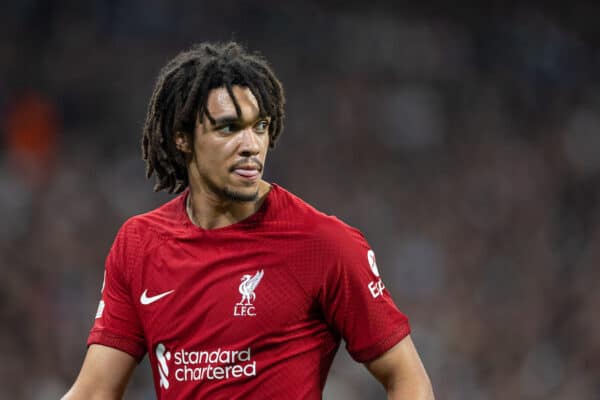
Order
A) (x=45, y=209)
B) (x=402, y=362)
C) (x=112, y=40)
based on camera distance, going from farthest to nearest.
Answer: (x=112, y=40)
(x=45, y=209)
(x=402, y=362)

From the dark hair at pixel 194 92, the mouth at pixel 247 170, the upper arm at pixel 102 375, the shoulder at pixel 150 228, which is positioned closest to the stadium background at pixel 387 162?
the upper arm at pixel 102 375

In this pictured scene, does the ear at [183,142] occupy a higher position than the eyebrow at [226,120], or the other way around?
the eyebrow at [226,120]

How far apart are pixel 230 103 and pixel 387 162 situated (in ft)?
19.7

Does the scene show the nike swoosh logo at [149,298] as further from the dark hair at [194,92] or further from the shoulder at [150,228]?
the dark hair at [194,92]

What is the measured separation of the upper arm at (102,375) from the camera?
3031mm

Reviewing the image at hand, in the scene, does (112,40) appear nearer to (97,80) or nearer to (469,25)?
(97,80)

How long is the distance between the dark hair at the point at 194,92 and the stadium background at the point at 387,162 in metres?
4.64

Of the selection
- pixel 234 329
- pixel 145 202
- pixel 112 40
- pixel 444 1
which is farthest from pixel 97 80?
pixel 234 329

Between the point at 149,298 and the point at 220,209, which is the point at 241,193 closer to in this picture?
the point at 220,209

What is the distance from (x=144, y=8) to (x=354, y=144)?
7.57 feet

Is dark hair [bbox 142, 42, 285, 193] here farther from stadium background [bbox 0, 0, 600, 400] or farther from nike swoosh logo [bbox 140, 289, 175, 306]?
stadium background [bbox 0, 0, 600, 400]

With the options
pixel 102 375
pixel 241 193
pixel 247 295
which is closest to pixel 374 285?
pixel 247 295

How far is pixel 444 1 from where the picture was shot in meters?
9.16

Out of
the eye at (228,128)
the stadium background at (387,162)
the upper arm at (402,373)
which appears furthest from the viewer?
the stadium background at (387,162)
